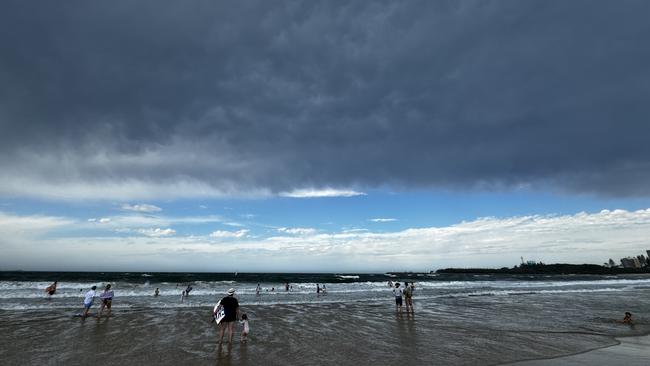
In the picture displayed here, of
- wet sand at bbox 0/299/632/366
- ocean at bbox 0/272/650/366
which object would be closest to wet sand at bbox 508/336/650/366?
wet sand at bbox 0/299/632/366

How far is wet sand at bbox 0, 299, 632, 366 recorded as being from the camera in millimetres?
10531

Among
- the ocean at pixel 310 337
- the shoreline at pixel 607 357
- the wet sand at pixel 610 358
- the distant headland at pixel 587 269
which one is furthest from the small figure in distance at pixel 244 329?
the distant headland at pixel 587 269

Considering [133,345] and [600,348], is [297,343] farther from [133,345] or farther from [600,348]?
[600,348]

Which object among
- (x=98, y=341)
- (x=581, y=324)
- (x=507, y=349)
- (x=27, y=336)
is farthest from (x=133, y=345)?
(x=581, y=324)

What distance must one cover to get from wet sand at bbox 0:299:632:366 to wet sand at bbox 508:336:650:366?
0.42m

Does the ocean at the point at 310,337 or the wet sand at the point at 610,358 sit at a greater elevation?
the wet sand at the point at 610,358

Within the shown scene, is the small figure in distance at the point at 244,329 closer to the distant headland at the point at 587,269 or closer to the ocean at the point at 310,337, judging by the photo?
the ocean at the point at 310,337

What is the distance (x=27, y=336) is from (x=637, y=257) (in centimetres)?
24522

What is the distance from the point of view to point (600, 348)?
11969 mm

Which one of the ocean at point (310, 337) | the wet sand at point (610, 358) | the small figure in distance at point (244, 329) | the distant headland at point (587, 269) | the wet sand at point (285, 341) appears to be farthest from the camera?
the distant headland at point (587, 269)

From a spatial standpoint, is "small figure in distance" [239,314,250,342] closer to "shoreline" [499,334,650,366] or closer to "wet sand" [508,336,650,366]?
"shoreline" [499,334,650,366]

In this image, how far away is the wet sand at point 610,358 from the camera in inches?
380

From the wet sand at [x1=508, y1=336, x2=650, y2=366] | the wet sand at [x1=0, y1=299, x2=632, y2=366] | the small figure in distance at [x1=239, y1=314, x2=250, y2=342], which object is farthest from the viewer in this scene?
the small figure in distance at [x1=239, y1=314, x2=250, y2=342]

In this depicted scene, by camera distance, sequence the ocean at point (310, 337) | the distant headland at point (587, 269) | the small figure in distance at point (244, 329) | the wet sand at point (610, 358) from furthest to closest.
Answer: the distant headland at point (587, 269) < the small figure in distance at point (244, 329) < the ocean at point (310, 337) < the wet sand at point (610, 358)
